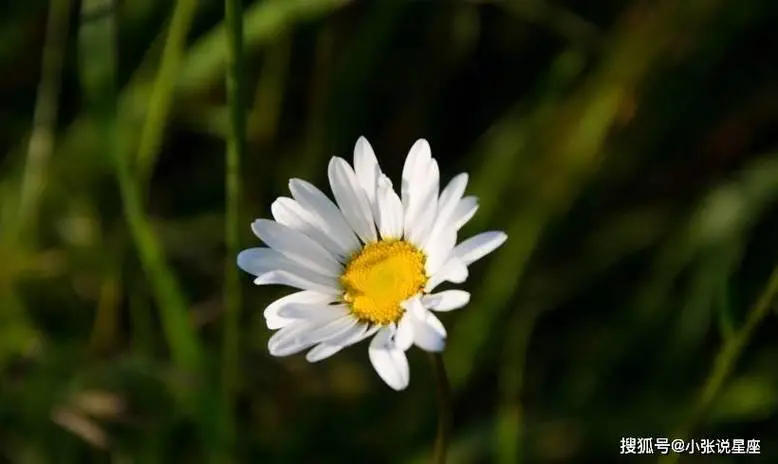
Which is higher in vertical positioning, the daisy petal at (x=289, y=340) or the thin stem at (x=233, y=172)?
the thin stem at (x=233, y=172)

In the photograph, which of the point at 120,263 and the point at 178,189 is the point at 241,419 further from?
the point at 178,189

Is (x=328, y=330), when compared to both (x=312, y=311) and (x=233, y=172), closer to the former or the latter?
(x=312, y=311)

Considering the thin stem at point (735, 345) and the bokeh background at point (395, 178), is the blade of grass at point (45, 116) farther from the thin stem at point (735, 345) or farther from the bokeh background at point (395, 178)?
the thin stem at point (735, 345)

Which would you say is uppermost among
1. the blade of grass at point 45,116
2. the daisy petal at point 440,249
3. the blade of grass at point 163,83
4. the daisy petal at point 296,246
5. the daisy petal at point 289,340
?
the blade of grass at point 45,116

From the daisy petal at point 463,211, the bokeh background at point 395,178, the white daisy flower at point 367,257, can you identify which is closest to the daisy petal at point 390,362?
the white daisy flower at point 367,257

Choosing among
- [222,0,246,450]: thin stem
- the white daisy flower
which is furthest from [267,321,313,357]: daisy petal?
[222,0,246,450]: thin stem

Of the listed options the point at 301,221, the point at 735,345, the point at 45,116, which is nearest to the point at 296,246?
the point at 301,221
